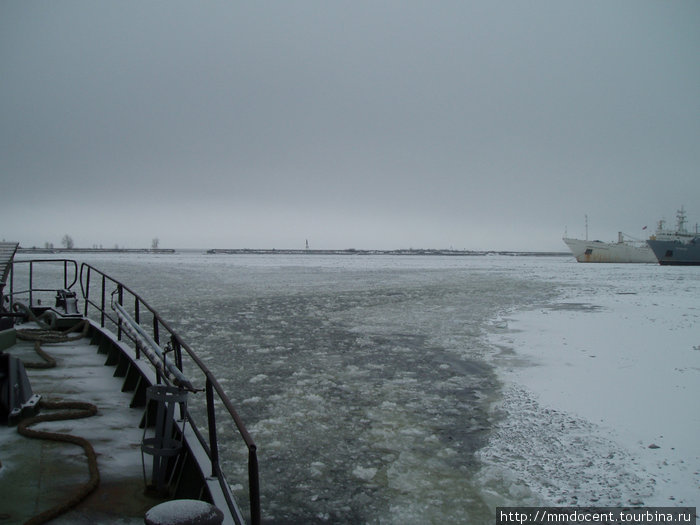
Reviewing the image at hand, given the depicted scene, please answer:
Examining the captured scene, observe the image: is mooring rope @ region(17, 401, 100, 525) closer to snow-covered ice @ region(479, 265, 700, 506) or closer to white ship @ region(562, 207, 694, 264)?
snow-covered ice @ region(479, 265, 700, 506)

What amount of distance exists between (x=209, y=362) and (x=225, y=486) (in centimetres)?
551

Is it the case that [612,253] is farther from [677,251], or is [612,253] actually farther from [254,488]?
[254,488]

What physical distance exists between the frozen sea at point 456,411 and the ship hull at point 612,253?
63.7 m

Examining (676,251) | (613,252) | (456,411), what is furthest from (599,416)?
(613,252)

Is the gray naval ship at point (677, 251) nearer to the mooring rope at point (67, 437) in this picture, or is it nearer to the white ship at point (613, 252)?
the white ship at point (613, 252)

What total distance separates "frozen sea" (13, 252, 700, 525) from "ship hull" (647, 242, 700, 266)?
52.3 metres

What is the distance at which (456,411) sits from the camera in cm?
618

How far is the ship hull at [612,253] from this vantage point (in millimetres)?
70188

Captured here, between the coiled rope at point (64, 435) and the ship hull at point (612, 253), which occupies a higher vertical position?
the ship hull at point (612, 253)

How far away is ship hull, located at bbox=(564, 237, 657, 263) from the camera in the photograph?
70.2m

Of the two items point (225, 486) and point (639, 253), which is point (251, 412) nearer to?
point (225, 486)

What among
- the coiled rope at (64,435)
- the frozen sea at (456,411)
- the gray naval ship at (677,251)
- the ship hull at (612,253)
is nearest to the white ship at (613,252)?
the ship hull at (612,253)

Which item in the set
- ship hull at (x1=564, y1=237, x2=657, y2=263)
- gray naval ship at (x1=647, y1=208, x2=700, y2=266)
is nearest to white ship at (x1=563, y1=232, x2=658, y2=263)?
ship hull at (x1=564, y1=237, x2=657, y2=263)

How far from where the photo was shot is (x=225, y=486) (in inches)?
123
